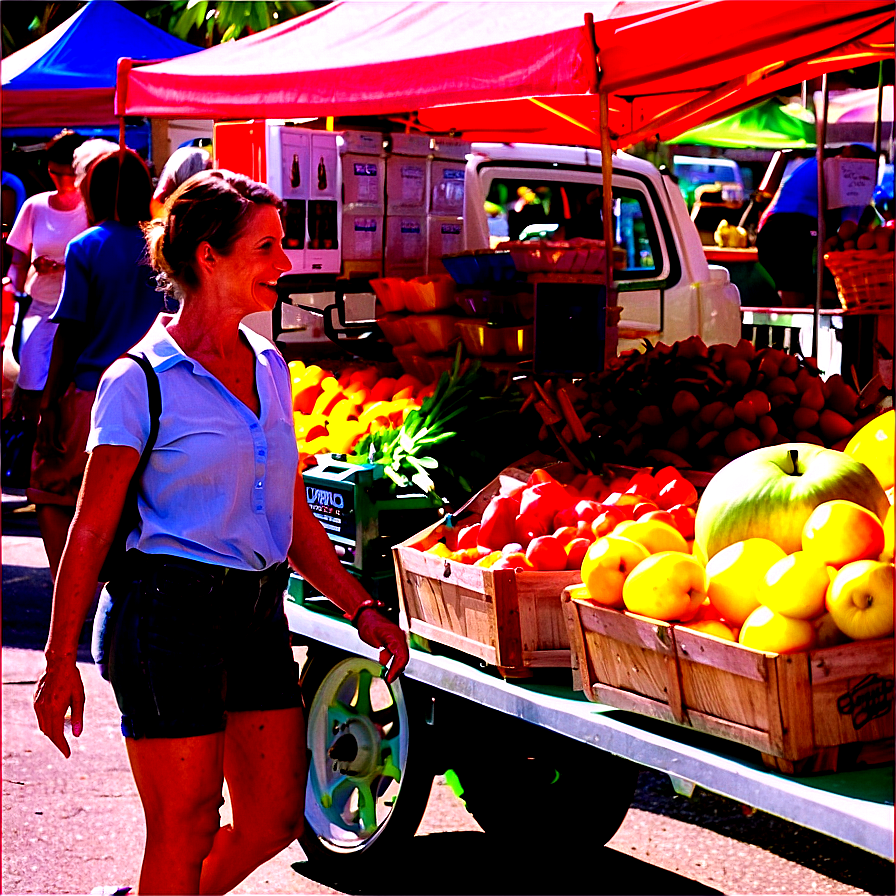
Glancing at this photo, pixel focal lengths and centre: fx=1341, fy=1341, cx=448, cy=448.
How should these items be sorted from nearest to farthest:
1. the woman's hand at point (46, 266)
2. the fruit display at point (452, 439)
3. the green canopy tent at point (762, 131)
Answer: the fruit display at point (452, 439)
the woman's hand at point (46, 266)
the green canopy tent at point (762, 131)

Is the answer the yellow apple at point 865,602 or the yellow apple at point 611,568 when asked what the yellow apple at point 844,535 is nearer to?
the yellow apple at point 865,602

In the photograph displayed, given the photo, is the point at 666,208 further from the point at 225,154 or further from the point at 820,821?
the point at 820,821

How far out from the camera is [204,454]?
9.07 feet

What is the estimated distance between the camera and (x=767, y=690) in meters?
2.60

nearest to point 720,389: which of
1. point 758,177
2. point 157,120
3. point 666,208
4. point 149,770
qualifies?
point 149,770

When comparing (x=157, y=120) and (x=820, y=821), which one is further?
(x=157, y=120)

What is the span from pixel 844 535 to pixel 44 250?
5.81m

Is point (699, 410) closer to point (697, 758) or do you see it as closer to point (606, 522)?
point (606, 522)

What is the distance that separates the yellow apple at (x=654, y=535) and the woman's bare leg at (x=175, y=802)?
1038mm

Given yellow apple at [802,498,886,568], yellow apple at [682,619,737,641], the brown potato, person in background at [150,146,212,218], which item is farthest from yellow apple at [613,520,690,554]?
the brown potato

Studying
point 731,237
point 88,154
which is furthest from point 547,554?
point 731,237

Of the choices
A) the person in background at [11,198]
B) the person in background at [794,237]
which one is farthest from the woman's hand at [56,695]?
the person in background at [11,198]

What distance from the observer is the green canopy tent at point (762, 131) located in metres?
16.8

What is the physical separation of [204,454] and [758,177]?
24617 mm
